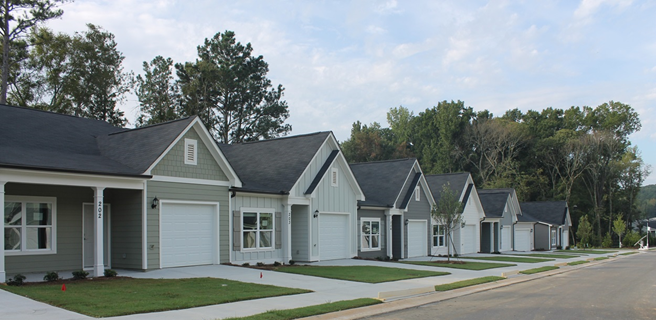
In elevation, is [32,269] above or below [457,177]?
below

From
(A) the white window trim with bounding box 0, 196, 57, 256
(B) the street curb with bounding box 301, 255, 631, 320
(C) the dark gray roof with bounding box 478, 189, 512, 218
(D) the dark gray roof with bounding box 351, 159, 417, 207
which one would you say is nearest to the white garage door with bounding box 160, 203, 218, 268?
(A) the white window trim with bounding box 0, 196, 57, 256

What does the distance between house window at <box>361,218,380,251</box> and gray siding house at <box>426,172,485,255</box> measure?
23.4 feet

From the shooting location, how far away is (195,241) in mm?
19078

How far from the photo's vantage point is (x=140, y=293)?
41.6 feet

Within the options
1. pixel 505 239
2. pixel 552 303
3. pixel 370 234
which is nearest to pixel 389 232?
pixel 370 234

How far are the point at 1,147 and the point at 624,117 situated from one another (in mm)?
74280

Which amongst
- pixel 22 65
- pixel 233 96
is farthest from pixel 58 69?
pixel 233 96

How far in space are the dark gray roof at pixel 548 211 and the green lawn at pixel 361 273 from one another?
36.6m

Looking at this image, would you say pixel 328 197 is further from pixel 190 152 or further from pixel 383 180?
pixel 190 152

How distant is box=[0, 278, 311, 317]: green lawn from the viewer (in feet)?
35.6

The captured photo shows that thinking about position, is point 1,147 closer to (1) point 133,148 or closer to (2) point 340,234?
(1) point 133,148

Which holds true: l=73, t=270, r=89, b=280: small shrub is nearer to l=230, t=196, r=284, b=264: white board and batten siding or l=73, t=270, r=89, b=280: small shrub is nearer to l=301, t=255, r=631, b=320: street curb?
l=230, t=196, r=284, b=264: white board and batten siding

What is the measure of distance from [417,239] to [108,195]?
1852cm

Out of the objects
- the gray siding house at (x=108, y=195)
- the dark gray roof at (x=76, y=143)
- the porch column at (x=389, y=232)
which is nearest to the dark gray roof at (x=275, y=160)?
the gray siding house at (x=108, y=195)
